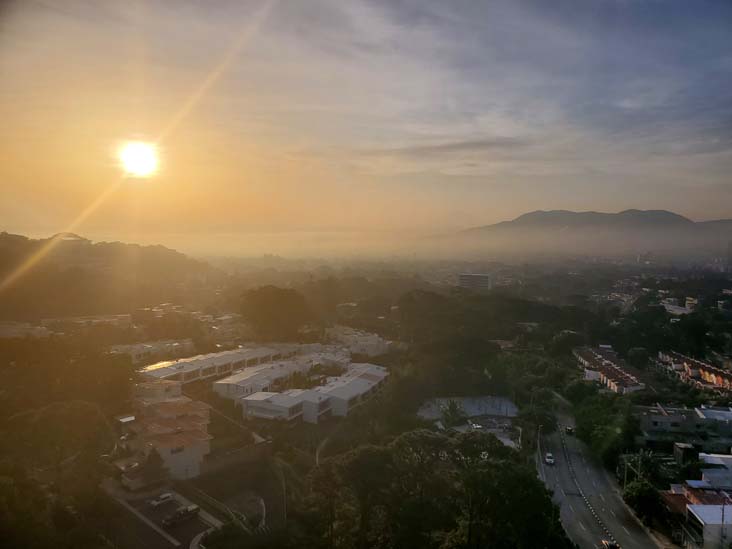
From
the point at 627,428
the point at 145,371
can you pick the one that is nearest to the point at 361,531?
the point at 627,428

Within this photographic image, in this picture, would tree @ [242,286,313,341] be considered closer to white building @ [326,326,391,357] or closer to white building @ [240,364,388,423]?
white building @ [326,326,391,357]

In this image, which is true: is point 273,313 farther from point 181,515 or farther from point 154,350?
point 181,515

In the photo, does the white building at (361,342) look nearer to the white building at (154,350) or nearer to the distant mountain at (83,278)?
the white building at (154,350)

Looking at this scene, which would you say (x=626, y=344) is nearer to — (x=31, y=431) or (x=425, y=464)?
(x=425, y=464)

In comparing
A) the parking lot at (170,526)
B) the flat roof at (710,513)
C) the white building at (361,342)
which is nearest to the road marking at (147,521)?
the parking lot at (170,526)

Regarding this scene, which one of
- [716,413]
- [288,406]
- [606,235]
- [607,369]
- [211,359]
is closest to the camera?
[288,406]

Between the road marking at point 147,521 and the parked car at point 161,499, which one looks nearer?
the road marking at point 147,521

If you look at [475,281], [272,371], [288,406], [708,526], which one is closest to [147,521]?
[288,406]
